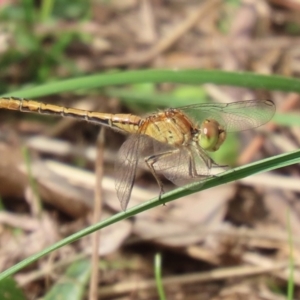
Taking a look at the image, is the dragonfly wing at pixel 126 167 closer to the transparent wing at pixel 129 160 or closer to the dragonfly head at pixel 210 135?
the transparent wing at pixel 129 160

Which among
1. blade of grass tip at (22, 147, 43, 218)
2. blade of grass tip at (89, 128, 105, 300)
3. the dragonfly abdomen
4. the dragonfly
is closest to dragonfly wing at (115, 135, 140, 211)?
the dragonfly

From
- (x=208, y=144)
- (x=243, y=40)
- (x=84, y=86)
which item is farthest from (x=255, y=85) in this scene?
(x=243, y=40)

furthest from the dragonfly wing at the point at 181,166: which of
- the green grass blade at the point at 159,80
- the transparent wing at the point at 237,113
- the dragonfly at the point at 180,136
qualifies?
the green grass blade at the point at 159,80

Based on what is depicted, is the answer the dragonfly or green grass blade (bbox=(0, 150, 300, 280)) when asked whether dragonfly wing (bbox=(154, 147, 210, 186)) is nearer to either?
the dragonfly

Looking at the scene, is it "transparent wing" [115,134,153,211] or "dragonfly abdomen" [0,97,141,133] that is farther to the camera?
"dragonfly abdomen" [0,97,141,133]

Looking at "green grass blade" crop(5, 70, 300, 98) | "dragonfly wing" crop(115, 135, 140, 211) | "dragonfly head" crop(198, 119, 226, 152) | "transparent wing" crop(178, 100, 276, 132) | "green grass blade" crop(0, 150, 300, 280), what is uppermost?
"green grass blade" crop(5, 70, 300, 98)

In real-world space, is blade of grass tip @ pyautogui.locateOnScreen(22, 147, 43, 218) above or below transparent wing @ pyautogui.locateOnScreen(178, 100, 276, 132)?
below

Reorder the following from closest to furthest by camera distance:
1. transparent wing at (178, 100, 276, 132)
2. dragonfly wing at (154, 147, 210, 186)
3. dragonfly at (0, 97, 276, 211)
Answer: dragonfly wing at (154, 147, 210, 186)
dragonfly at (0, 97, 276, 211)
transparent wing at (178, 100, 276, 132)

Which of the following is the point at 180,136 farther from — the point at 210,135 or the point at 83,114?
the point at 83,114
